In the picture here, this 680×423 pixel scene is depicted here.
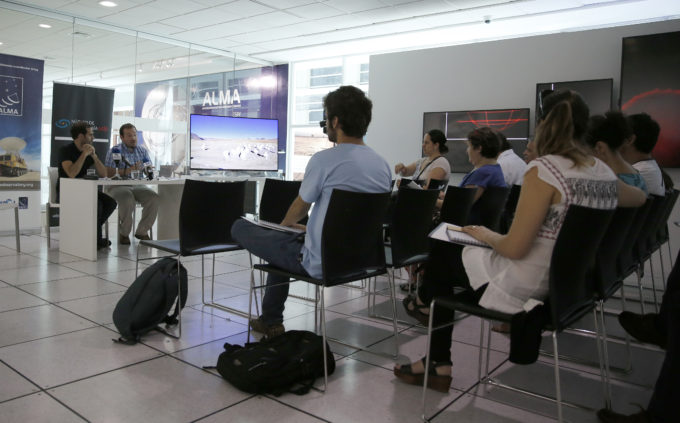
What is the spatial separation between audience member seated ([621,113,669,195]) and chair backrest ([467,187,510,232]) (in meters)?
0.82

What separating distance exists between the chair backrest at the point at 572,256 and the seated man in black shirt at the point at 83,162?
4.68 m

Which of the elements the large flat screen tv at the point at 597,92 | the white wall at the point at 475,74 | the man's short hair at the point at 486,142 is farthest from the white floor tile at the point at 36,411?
the white wall at the point at 475,74

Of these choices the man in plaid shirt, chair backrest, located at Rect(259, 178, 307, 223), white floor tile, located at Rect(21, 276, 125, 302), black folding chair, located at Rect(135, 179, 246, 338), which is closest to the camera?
black folding chair, located at Rect(135, 179, 246, 338)

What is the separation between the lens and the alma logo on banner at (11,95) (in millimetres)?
6176

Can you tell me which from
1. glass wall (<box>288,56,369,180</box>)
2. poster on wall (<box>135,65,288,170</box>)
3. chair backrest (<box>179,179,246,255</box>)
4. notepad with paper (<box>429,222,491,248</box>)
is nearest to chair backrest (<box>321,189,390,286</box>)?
notepad with paper (<box>429,222,491,248</box>)

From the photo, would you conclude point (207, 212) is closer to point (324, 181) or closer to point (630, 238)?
point (324, 181)

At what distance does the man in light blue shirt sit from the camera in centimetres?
234

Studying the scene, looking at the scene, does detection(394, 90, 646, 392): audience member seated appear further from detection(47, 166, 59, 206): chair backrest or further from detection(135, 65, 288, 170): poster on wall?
detection(135, 65, 288, 170): poster on wall

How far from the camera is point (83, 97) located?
704 centimetres

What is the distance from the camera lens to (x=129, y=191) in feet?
18.7

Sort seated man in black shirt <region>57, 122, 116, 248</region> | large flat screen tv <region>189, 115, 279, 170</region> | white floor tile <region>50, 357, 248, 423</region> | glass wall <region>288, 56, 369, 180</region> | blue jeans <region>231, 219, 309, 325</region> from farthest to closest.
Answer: glass wall <region>288, 56, 369, 180</region>, large flat screen tv <region>189, 115, 279, 170</region>, seated man in black shirt <region>57, 122, 116, 248</region>, blue jeans <region>231, 219, 309, 325</region>, white floor tile <region>50, 357, 248, 423</region>

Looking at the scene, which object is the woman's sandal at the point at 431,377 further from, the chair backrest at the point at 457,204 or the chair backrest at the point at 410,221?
the chair backrest at the point at 457,204

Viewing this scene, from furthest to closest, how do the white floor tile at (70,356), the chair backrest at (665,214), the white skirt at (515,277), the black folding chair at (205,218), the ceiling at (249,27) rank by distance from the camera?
the ceiling at (249,27) < the chair backrest at (665,214) < the black folding chair at (205,218) < the white floor tile at (70,356) < the white skirt at (515,277)


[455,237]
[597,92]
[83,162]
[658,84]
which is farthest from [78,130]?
[658,84]
